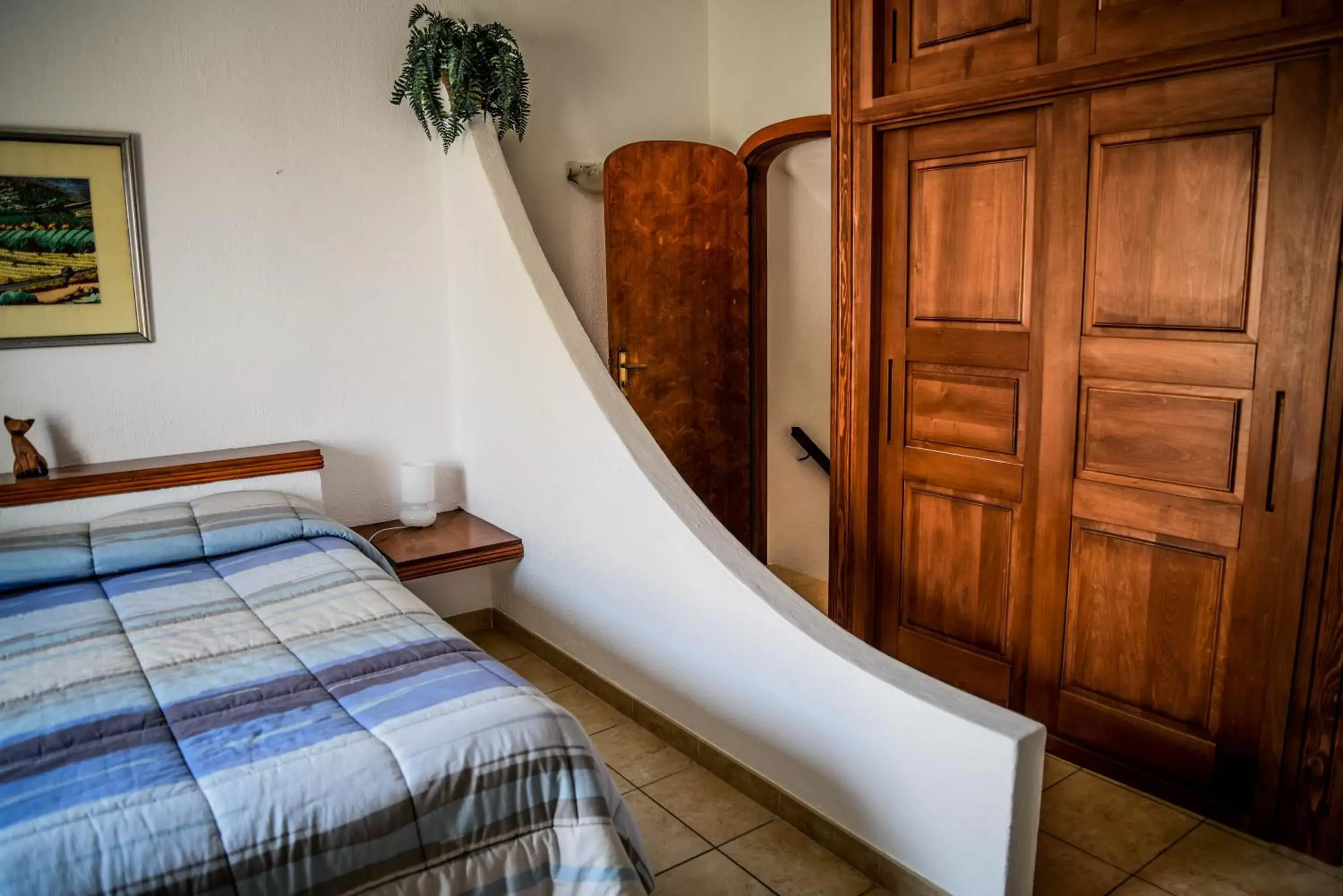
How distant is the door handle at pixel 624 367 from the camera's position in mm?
3871

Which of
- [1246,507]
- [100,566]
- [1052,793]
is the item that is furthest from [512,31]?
[1052,793]

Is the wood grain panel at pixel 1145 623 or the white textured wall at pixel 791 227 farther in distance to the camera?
the white textured wall at pixel 791 227

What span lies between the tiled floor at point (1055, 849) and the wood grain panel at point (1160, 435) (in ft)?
2.79

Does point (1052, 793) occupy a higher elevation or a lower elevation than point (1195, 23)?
lower

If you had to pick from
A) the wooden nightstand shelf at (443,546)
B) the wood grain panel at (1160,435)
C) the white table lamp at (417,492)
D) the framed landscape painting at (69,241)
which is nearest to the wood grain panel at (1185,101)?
the wood grain panel at (1160,435)

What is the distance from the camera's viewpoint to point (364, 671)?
1927 millimetres

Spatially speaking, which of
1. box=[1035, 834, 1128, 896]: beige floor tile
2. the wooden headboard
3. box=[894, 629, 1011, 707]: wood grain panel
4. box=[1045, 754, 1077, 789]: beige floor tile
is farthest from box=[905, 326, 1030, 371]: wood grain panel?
the wooden headboard

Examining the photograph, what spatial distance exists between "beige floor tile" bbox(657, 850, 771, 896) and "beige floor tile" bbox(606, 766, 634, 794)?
1.13ft

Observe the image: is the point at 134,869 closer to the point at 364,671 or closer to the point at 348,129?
the point at 364,671

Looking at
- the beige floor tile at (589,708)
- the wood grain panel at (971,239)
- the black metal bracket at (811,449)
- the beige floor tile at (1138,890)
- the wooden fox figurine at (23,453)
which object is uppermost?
the wood grain panel at (971,239)

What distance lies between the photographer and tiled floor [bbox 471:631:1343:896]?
2.13 meters

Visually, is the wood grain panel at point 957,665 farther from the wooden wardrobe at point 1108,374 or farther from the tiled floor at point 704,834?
the tiled floor at point 704,834

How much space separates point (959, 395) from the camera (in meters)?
2.79

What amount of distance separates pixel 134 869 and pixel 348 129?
2661mm
